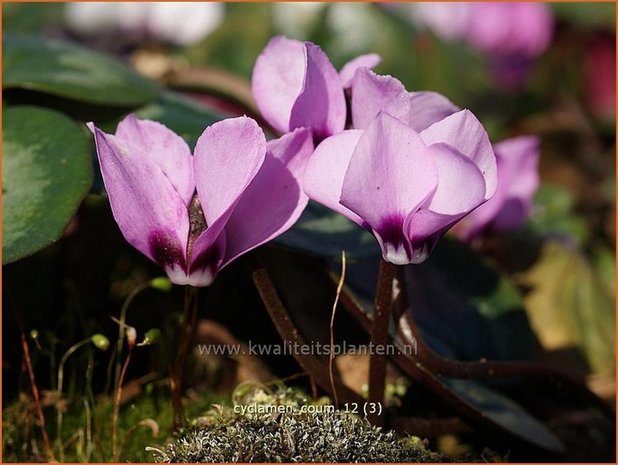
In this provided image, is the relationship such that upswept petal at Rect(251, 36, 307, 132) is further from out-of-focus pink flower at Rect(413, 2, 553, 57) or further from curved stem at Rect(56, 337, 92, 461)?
out-of-focus pink flower at Rect(413, 2, 553, 57)

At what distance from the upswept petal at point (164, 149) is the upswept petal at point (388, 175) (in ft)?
0.42

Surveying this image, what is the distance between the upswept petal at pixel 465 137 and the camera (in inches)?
23.9

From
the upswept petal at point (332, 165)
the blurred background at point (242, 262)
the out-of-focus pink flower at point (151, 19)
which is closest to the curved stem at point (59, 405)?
the blurred background at point (242, 262)

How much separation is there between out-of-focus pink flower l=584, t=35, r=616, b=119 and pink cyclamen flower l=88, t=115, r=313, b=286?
1996 mm

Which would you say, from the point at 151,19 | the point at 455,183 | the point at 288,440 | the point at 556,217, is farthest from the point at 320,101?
the point at 151,19

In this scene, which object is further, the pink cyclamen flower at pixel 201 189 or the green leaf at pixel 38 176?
the green leaf at pixel 38 176

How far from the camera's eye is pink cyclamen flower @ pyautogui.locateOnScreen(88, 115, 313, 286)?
629 millimetres

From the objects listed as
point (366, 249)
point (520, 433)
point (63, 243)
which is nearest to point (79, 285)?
point (63, 243)

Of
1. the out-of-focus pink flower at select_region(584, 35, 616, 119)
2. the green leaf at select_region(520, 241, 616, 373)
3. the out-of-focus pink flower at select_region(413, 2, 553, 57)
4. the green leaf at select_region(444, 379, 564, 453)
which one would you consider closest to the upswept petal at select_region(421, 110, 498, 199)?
the green leaf at select_region(444, 379, 564, 453)

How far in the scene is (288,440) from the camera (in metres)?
0.69

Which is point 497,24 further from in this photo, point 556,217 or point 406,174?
point 406,174

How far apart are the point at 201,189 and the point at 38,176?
0.79ft

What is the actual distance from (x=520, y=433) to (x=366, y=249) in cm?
22

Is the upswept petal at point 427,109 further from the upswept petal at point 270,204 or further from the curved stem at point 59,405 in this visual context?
the curved stem at point 59,405
